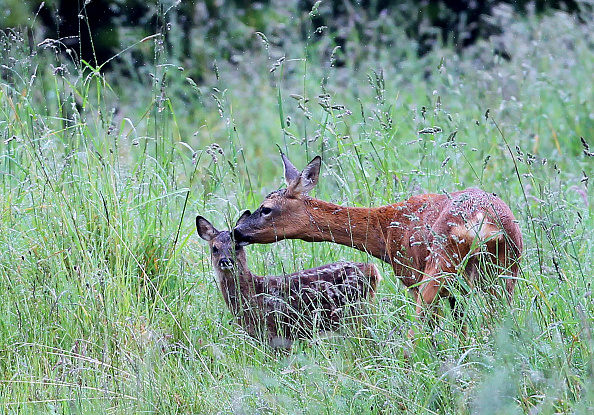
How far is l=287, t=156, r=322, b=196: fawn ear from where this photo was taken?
511cm

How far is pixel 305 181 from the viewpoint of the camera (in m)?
5.12

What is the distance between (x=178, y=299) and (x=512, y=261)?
5.54ft

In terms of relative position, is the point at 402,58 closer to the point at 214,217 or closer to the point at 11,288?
the point at 214,217

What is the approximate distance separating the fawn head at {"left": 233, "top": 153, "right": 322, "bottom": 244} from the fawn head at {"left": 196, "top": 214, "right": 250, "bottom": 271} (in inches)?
2.3

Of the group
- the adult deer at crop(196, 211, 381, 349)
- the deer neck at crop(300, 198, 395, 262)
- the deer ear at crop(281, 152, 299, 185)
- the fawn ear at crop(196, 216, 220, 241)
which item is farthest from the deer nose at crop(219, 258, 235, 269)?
the deer ear at crop(281, 152, 299, 185)

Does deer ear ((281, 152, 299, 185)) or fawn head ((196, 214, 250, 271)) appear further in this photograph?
deer ear ((281, 152, 299, 185))

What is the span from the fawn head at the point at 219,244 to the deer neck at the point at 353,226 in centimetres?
38

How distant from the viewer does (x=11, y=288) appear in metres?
4.72

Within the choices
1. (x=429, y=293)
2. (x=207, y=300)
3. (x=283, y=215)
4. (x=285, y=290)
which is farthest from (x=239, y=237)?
(x=429, y=293)

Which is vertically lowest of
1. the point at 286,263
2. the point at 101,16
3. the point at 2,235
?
the point at 286,263

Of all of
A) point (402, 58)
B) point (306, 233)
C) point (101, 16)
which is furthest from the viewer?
point (101, 16)

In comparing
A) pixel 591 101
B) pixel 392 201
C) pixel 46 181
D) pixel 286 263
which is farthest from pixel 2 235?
pixel 591 101

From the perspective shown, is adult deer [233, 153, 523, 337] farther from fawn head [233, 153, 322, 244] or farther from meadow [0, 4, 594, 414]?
meadow [0, 4, 594, 414]

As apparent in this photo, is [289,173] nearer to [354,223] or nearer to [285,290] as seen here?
[354,223]
